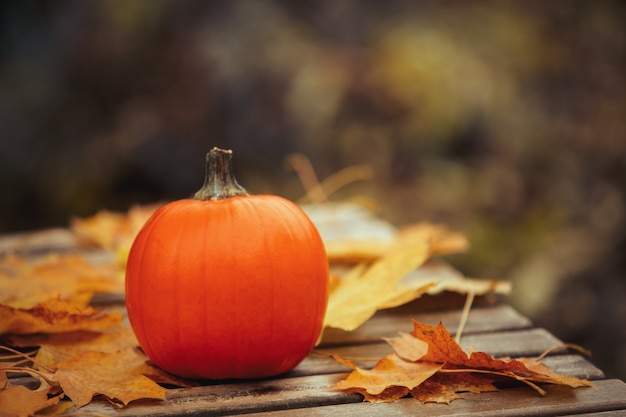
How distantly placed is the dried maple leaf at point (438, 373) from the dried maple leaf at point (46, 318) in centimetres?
41

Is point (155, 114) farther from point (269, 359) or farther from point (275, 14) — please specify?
point (269, 359)

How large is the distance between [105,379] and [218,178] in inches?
12.1

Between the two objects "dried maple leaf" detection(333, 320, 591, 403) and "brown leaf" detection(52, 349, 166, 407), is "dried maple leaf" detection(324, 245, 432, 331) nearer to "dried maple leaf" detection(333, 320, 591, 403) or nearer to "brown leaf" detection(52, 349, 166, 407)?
"dried maple leaf" detection(333, 320, 591, 403)

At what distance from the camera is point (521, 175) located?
372 cm

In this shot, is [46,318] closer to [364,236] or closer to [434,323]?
[434,323]

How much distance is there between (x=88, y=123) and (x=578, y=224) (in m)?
2.74

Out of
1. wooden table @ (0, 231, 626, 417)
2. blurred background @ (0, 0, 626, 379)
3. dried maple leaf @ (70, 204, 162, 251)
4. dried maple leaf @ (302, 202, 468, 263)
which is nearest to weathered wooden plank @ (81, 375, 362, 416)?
wooden table @ (0, 231, 626, 417)

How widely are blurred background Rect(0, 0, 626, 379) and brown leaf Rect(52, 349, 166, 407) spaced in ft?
8.54

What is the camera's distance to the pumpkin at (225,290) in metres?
0.92

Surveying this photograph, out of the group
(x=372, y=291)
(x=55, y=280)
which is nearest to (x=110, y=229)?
(x=55, y=280)

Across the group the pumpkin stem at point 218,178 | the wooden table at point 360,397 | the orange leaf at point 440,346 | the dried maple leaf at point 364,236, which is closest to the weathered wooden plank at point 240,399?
the wooden table at point 360,397

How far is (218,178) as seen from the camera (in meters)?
1.01

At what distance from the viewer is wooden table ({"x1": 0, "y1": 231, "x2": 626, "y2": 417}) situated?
0.85 meters

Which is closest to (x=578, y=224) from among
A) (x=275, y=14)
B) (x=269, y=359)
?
(x=275, y=14)
